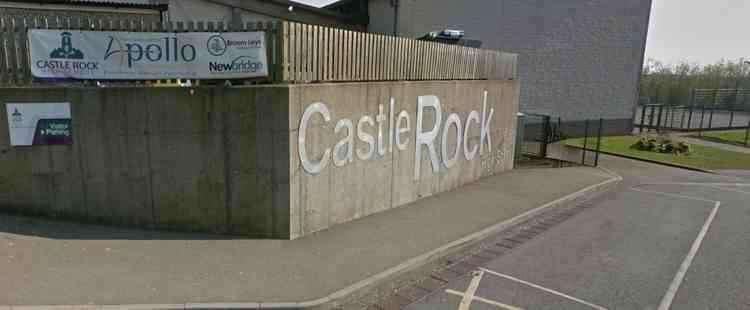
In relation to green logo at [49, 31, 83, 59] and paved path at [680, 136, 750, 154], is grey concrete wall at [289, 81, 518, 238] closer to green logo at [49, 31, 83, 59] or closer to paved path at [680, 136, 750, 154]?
green logo at [49, 31, 83, 59]

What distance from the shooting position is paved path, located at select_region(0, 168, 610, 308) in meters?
4.05

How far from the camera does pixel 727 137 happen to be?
891 inches

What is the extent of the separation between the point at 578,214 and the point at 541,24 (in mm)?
12179

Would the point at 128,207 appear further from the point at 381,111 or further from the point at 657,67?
the point at 657,67

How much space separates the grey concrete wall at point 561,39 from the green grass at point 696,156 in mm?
2302

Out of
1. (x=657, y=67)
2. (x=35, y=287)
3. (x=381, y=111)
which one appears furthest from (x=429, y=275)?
(x=657, y=67)

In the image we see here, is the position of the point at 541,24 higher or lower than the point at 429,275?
higher

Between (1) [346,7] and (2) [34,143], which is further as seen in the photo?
(1) [346,7]

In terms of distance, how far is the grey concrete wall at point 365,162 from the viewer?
575 centimetres

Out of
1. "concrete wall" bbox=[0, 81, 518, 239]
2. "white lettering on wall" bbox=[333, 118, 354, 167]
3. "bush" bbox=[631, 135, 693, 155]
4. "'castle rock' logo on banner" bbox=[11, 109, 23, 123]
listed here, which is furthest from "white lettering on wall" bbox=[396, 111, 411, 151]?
"bush" bbox=[631, 135, 693, 155]

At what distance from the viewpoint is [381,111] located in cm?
687

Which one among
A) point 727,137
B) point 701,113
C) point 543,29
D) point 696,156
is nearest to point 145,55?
point 543,29

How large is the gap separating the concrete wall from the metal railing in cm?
→ 25

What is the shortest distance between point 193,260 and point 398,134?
3.82m
